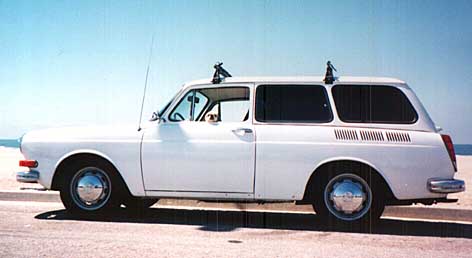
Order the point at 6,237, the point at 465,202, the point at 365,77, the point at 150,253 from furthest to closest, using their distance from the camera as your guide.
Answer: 1. the point at 465,202
2. the point at 365,77
3. the point at 6,237
4. the point at 150,253

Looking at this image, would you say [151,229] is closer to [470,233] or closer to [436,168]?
[436,168]

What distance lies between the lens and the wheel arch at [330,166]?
5.49 metres

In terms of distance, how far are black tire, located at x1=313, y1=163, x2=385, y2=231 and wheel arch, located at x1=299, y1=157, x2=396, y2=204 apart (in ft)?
0.09

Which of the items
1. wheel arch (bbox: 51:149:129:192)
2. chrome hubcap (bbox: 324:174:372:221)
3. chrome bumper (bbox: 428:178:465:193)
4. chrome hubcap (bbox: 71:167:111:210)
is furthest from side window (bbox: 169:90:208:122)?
chrome bumper (bbox: 428:178:465:193)

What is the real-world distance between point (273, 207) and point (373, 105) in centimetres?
260

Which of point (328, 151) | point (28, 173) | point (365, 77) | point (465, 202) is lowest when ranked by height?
point (465, 202)

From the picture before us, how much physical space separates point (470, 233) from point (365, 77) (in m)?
2.23

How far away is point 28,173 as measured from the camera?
616cm

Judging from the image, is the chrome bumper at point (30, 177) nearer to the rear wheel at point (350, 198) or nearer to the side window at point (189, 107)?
the side window at point (189, 107)

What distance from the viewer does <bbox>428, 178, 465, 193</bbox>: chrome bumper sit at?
17.4 feet

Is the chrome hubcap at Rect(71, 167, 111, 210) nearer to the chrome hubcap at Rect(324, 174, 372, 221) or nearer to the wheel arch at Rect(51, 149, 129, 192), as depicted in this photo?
the wheel arch at Rect(51, 149, 129, 192)

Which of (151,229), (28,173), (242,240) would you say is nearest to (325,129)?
(242,240)

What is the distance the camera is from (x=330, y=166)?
5.61m

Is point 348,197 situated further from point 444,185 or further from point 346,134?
point 444,185
